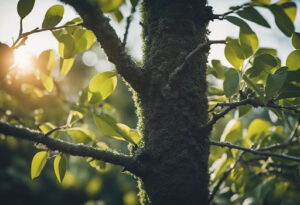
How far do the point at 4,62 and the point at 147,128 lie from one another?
0.43 m

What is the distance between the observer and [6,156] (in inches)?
163

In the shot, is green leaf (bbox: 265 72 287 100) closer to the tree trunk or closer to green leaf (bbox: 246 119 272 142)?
the tree trunk

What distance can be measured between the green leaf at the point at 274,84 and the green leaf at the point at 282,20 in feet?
0.32

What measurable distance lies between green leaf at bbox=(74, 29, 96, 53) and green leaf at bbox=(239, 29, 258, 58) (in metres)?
0.44

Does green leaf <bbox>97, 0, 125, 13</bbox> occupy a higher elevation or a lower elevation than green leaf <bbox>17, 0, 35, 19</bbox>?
lower

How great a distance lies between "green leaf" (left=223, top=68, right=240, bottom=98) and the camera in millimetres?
592

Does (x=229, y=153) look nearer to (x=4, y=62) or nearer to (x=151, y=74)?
(x=151, y=74)

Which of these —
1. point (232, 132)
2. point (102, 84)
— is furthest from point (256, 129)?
point (102, 84)

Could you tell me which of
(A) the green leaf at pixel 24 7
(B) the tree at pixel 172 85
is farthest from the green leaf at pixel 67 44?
(A) the green leaf at pixel 24 7

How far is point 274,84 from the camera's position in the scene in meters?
0.56

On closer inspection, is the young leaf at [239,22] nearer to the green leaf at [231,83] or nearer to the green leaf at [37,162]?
the green leaf at [231,83]

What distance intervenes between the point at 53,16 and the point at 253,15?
52 cm

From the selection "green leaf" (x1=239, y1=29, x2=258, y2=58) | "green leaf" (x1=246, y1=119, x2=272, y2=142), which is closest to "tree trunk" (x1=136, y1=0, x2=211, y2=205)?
"green leaf" (x1=239, y1=29, x2=258, y2=58)

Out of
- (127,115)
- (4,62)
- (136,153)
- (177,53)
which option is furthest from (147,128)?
(127,115)
